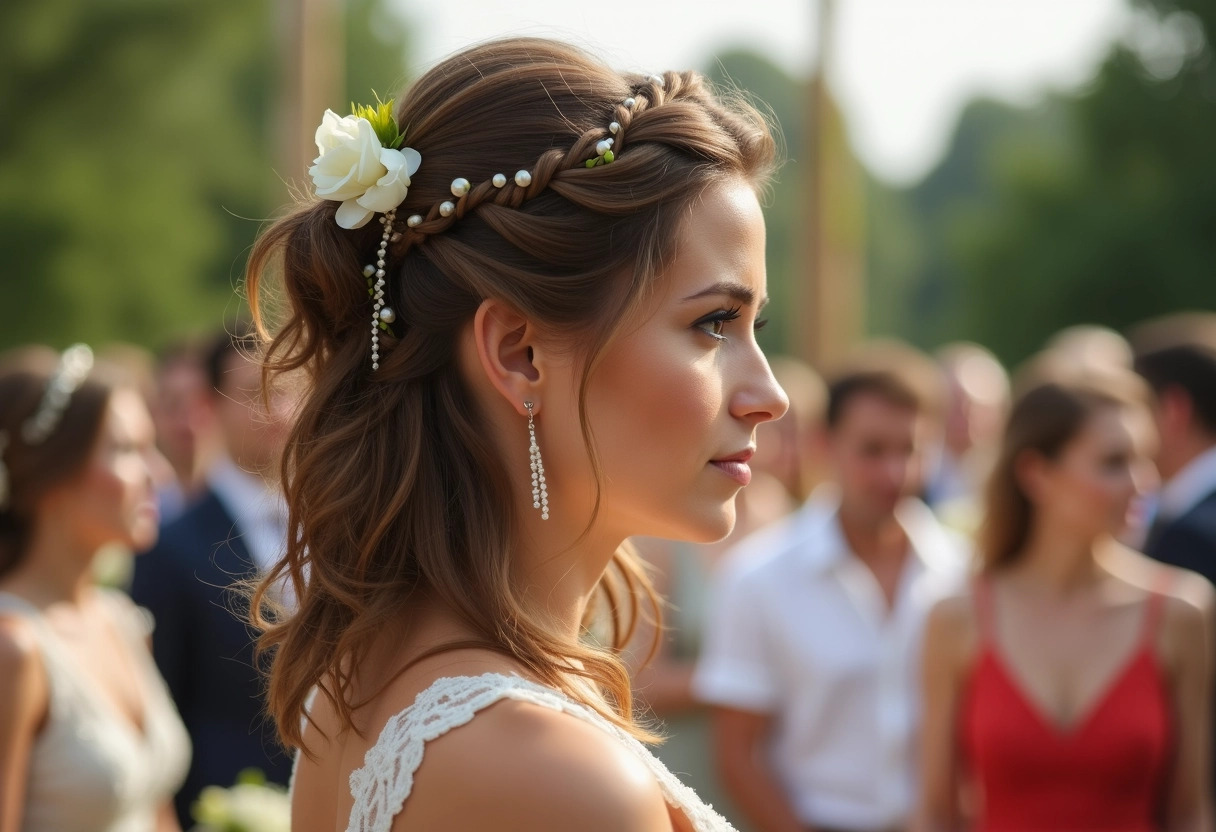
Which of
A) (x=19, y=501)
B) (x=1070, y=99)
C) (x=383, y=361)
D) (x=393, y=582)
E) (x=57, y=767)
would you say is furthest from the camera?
(x=1070, y=99)

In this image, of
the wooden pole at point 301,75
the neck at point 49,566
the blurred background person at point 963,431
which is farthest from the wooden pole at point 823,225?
the neck at point 49,566

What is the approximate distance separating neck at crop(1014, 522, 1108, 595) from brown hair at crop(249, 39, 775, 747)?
293 cm

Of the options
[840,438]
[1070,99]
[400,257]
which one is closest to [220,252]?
[1070,99]

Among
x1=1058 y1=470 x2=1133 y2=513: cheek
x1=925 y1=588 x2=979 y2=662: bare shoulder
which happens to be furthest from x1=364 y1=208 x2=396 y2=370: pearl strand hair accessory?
x1=1058 y1=470 x2=1133 y2=513: cheek

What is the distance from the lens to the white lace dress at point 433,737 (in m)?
1.72

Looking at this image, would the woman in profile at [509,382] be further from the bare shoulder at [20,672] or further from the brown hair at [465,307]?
the bare shoulder at [20,672]

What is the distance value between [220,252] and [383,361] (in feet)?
92.8

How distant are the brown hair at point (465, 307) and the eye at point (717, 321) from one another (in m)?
0.10

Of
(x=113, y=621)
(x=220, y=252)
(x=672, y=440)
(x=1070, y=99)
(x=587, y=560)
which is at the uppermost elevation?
(x=672, y=440)

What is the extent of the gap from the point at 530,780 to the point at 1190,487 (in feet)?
14.1

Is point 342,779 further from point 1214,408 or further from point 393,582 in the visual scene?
point 1214,408

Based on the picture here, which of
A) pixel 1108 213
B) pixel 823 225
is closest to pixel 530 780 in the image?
pixel 823 225

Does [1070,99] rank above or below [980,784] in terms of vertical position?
below

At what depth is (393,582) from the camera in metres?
1.92
